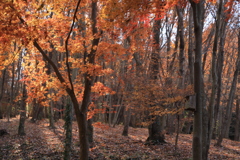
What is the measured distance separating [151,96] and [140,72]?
2.37m

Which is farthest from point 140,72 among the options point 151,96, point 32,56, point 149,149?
point 32,56

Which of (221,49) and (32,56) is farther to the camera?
(221,49)

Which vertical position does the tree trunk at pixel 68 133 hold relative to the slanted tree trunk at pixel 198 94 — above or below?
below

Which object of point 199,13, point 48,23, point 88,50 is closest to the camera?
point 199,13

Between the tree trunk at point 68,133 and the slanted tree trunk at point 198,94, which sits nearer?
the slanted tree trunk at point 198,94

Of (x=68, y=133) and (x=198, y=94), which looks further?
(x=68, y=133)

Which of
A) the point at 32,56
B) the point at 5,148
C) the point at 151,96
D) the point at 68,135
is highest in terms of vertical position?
the point at 32,56

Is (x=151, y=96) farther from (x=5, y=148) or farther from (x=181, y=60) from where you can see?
(x=5, y=148)

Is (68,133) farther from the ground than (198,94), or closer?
closer

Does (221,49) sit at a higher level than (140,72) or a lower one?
higher

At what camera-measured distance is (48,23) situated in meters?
6.29

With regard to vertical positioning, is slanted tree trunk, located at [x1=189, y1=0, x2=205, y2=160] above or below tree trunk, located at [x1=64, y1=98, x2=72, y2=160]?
above

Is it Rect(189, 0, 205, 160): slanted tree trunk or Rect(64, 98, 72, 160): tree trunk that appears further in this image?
Rect(64, 98, 72, 160): tree trunk

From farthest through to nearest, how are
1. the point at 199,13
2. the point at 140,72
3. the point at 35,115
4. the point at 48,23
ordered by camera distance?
the point at 35,115, the point at 140,72, the point at 48,23, the point at 199,13
